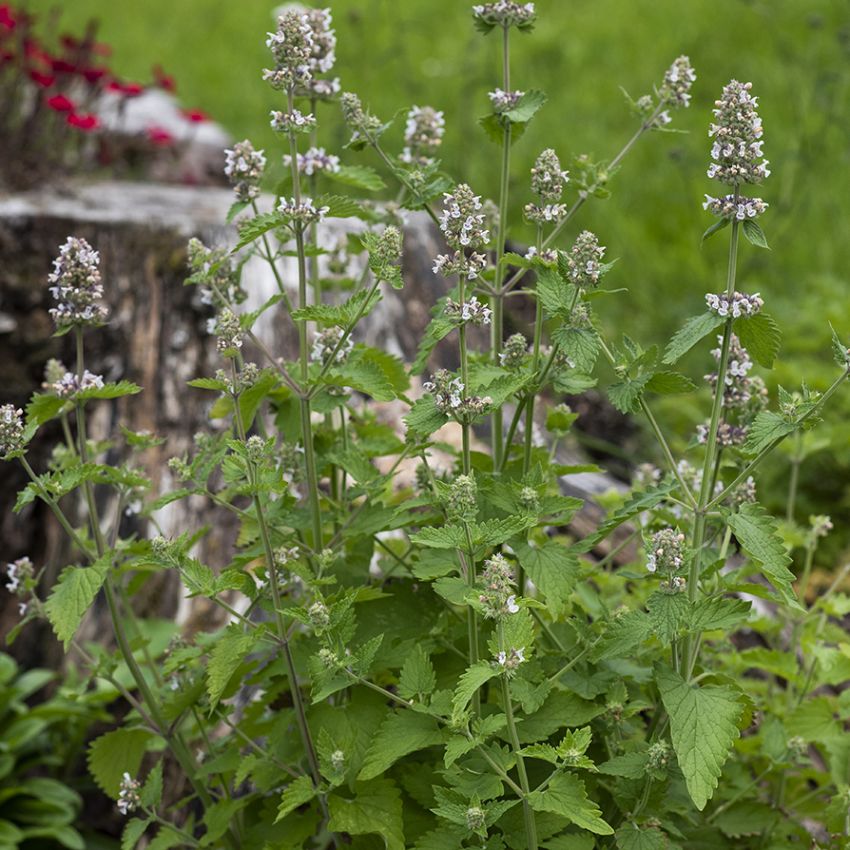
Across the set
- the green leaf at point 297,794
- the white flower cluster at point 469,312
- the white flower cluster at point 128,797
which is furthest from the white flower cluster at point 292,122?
the white flower cluster at point 128,797

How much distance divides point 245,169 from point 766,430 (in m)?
1.22

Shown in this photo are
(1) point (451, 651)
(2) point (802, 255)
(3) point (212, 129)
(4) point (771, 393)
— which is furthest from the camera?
(3) point (212, 129)

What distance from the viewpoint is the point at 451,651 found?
8.29 ft

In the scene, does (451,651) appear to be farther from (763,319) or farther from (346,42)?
(346,42)

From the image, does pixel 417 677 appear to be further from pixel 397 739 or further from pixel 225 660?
pixel 225 660

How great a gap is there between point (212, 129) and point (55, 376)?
17.2ft

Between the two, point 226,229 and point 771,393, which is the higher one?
point 226,229

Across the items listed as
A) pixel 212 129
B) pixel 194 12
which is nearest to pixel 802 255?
pixel 212 129

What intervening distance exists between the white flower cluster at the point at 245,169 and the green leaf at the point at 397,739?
1157 millimetres

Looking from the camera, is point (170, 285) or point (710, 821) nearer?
point (710, 821)

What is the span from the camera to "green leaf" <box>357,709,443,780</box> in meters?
2.11

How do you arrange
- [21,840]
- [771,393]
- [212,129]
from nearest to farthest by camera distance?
[21,840] < [771,393] < [212,129]

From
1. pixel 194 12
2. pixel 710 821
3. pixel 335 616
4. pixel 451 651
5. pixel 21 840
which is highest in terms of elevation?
pixel 194 12

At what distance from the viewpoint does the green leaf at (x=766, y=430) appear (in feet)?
6.78
